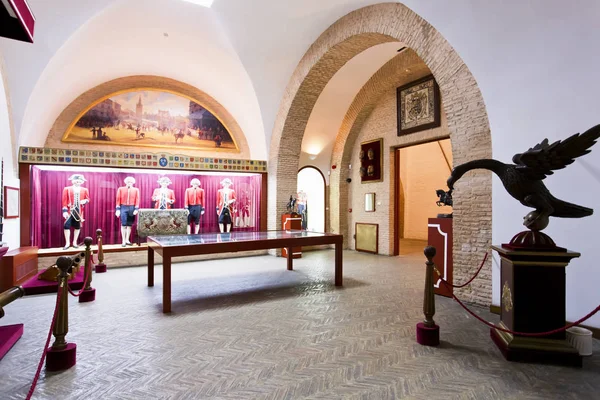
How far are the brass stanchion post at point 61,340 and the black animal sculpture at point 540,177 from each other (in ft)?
15.9

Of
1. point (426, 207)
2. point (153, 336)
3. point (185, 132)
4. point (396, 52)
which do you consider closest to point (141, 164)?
point (185, 132)

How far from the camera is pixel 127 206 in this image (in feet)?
31.3

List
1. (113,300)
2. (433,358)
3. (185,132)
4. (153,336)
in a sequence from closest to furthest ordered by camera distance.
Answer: (433,358) < (153,336) < (113,300) < (185,132)

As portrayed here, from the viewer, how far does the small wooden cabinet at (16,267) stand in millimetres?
6184

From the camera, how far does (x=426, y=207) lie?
617 inches

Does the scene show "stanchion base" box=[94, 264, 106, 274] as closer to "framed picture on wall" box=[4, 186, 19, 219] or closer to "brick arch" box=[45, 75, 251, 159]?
"framed picture on wall" box=[4, 186, 19, 219]

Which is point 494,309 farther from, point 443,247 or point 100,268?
point 100,268

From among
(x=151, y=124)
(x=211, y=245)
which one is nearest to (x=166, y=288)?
(x=211, y=245)

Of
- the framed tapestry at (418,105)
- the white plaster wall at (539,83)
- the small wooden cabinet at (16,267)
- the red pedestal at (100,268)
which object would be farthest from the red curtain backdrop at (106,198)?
the white plaster wall at (539,83)

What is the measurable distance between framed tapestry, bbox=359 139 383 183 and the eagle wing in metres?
7.46

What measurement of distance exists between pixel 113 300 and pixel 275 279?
318cm

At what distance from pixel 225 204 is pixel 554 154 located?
932 centimetres

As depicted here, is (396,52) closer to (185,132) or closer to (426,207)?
(185,132)

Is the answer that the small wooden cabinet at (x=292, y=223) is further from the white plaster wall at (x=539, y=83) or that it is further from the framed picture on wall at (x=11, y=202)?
the framed picture on wall at (x=11, y=202)
